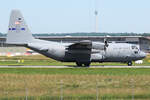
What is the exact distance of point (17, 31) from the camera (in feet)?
171

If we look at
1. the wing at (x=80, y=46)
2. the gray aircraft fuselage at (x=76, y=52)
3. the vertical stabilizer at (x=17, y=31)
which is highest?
the vertical stabilizer at (x=17, y=31)

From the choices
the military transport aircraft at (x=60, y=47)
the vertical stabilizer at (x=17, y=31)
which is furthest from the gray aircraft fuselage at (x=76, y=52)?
the vertical stabilizer at (x=17, y=31)

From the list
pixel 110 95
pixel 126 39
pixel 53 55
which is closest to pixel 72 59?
pixel 53 55

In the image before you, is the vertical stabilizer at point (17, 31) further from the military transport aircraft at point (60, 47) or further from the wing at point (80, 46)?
the wing at point (80, 46)

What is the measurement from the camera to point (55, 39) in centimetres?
16075

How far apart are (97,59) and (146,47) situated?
107169mm

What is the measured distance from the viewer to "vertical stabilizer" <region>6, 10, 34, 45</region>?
5184cm

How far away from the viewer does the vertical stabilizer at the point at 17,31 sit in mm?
51844

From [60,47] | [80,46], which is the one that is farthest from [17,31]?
[80,46]

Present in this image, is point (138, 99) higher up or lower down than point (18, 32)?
lower down

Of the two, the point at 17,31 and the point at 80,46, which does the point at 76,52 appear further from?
the point at 17,31

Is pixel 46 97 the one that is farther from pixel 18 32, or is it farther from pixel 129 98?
pixel 18 32

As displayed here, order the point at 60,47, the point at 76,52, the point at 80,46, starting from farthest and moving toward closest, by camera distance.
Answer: the point at 76,52 → the point at 60,47 → the point at 80,46

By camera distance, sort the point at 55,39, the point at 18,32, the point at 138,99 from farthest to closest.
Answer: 1. the point at 55,39
2. the point at 18,32
3. the point at 138,99
